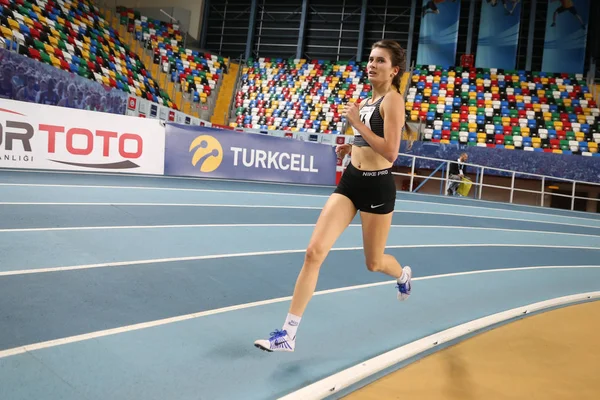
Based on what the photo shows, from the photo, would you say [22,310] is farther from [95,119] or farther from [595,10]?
[595,10]

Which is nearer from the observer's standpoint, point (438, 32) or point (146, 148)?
point (146, 148)

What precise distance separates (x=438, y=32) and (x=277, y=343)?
987 inches

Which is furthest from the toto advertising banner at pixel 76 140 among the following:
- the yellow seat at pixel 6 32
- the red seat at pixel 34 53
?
the yellow seat at pixel 6 32

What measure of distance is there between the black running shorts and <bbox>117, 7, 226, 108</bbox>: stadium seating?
884 inches

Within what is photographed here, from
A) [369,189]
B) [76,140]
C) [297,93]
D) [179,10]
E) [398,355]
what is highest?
[179,10]

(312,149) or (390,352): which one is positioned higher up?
(312,149)

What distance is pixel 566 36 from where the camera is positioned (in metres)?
24.4

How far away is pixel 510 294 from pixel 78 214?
4542mm

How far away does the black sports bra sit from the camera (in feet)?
9.96

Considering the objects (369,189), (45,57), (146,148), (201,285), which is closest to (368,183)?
(369,189)

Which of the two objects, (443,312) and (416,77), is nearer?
(443,312)

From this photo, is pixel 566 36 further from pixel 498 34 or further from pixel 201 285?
pixel 201 285

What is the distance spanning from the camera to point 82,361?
8.23 ft

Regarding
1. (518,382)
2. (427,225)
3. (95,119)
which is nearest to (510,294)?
(518,382)
